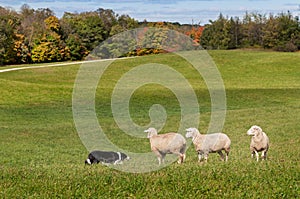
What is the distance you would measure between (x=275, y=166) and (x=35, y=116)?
20085 millimetres

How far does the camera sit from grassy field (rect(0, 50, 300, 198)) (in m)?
8.15

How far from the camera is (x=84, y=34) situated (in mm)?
77062

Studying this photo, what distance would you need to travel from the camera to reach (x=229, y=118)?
2564cm

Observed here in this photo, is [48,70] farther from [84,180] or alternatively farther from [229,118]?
[84,180]

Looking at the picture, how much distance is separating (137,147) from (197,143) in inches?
288

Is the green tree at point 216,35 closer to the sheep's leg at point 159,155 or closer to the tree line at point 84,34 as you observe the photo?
the tree line at point 84,34

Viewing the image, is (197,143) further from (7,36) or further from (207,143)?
(7,36)

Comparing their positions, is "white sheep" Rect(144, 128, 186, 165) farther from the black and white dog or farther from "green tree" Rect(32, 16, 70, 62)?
"green tree" Rect(32, 16, 70, 62)

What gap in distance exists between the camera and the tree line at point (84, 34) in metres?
75.1

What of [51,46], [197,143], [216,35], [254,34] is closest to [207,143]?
[197,143]

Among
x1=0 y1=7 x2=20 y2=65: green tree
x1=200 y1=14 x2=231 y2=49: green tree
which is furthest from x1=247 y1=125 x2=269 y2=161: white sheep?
x1=200 y1=14 x2=231 y2=49: green tree

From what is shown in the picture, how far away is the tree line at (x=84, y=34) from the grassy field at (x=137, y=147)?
1967cm

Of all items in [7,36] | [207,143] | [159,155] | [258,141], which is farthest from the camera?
[7,36]

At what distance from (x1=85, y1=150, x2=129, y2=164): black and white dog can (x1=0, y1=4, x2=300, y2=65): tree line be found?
56.4 meters
